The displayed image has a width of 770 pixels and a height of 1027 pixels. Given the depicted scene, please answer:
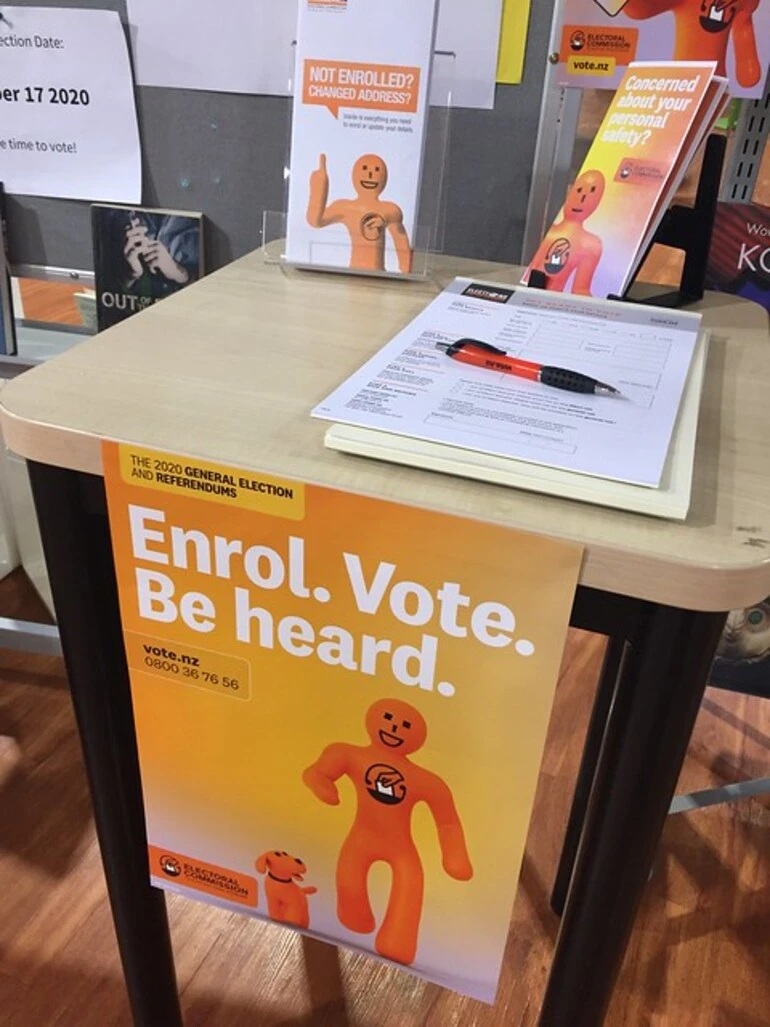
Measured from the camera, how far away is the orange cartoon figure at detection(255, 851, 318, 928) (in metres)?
0.76

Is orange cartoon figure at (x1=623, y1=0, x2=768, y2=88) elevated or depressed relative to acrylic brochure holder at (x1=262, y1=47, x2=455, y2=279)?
elevated

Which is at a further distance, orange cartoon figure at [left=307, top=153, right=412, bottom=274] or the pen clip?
orange cartoon figure at [left=307, top=153, right=412, bottom=274]

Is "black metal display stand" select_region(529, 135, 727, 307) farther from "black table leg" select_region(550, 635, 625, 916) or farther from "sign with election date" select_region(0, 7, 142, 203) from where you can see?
"sign with election date" select_region(0, 7, 142, 203)

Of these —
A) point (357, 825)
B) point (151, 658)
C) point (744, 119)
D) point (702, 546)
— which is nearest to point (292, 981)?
point (357, 825)

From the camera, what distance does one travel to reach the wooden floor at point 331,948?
41.7 inches

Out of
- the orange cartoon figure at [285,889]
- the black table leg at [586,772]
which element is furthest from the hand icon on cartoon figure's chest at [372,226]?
the orange cartoon figure at [285,889]

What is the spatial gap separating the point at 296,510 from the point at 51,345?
901 mm

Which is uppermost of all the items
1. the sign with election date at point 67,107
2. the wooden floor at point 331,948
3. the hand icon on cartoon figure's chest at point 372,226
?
the sign with election date at point 67,107

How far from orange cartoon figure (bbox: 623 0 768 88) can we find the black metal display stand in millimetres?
91

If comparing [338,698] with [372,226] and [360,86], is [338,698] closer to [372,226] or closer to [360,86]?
[372,226]

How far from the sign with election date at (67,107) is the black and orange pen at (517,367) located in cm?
64

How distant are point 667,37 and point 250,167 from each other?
1.64 ft

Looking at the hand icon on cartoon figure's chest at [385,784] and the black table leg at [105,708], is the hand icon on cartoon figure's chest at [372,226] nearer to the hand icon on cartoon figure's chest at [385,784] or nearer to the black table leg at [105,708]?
the black table leg at [105,708]

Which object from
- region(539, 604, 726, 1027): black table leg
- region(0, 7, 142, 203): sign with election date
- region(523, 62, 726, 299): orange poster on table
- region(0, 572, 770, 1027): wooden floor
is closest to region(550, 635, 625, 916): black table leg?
region(0, 572, 770, 1027): wooden floor
